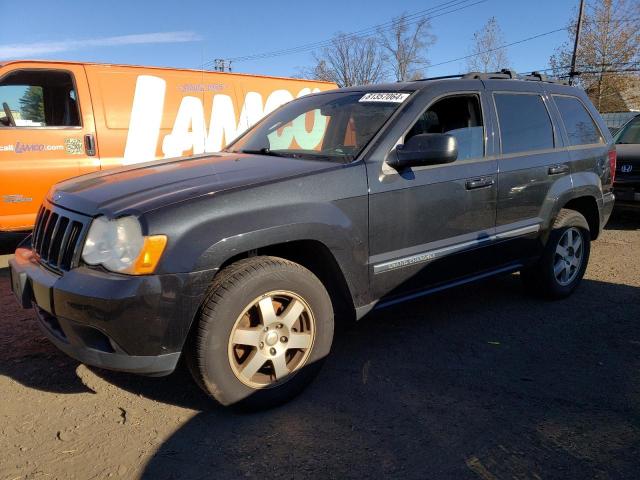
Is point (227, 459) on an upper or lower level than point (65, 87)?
lower

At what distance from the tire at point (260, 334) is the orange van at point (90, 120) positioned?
3983 millimetres

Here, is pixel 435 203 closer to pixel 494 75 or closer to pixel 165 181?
pixel 494 75

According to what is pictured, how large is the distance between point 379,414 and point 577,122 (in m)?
3.28

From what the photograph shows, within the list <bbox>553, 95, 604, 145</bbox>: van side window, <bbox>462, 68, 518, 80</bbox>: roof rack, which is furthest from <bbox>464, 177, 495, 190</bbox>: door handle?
<bbox>553, 95, 604, 145</bbox>: van side window

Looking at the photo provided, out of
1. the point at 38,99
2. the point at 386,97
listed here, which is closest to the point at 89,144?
the point at 38,99

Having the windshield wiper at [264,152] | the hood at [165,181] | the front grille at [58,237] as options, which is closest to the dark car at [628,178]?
the windshield wiper at [264,152]

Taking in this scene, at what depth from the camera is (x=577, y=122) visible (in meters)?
4.57

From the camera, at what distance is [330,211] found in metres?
2.87

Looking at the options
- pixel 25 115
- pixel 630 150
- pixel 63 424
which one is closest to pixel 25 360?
pixel 63 424

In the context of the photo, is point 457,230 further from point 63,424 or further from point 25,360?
point 25,360

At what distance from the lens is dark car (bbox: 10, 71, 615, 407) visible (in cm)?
243

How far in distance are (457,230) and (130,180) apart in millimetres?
2103

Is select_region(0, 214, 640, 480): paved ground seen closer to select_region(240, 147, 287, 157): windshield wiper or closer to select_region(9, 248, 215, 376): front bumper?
select_region(9, 248, 215, 376): front bumper

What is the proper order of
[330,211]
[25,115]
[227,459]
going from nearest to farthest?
Result: [227,459] → [330,211] → [25,115]
